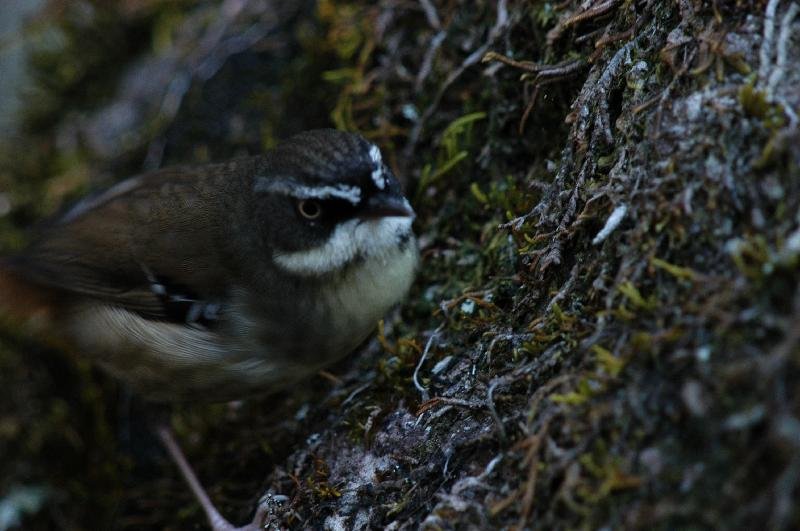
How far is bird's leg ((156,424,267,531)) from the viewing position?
3.50m

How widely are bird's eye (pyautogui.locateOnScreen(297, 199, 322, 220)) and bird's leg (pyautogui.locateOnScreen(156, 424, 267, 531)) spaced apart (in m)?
1.30

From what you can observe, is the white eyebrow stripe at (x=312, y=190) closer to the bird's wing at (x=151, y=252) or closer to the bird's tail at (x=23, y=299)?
the bird's wing at (x=151, y=252)

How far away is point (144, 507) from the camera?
4.38 metres

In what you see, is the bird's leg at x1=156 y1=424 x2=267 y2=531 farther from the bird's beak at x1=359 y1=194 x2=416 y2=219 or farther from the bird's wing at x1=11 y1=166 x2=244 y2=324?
the bird's beak at x1=359 y1=194 x2=416 y2=219

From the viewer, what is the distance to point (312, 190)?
336 centimetres

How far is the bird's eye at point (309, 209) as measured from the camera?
3.39 meters

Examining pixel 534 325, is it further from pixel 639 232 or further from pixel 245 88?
pixel 245 88

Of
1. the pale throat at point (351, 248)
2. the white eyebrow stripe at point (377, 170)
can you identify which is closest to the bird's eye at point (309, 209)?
the pale throat at point (351, 248)

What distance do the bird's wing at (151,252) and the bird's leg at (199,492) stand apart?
2.85ft

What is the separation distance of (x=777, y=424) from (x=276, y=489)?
2.23m

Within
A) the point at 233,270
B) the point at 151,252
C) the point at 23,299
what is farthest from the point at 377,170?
the point at 23,299

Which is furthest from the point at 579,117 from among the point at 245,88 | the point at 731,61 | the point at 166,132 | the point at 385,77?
the point at 166,132

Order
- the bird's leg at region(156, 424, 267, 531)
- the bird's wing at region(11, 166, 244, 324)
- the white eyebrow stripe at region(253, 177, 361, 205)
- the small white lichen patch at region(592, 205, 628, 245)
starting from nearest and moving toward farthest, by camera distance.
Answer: the small white lichen patch at region(592, 205, 628, 245)
the white eyebrow stripe at region(253, 177, 361, 205)
the bird's leg at region(156, 424, 267, 531)
the bird's wing at region(11, 166, 244, 324)

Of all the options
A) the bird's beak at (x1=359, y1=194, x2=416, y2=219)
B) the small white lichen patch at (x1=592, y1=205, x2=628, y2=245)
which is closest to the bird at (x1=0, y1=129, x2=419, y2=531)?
the bird's beak at (x1=359, y1=194, x2=416, y2=219)
